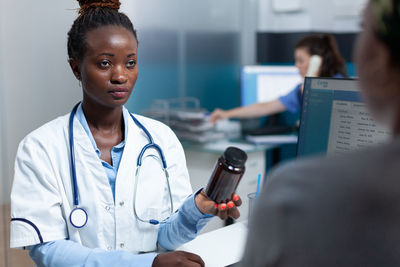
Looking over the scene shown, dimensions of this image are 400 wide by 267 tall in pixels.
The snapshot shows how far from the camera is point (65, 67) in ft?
5.20

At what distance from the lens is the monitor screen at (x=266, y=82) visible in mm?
3779

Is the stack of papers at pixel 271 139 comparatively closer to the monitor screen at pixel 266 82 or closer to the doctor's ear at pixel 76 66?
the monitor screen at pixel 266 82

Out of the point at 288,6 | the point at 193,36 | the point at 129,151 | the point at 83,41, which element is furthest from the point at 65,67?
the point at 288,6

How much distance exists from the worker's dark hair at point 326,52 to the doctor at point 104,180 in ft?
6.89

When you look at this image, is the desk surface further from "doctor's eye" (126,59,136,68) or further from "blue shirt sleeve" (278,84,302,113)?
"blue shirt sleeve" (278,84,302,113)

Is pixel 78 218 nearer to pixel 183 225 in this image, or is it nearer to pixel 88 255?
pixel 88 255

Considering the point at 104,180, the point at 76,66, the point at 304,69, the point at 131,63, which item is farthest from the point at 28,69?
the point at 304,69

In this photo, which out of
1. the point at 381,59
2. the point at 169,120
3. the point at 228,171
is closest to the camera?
the point at 381,59

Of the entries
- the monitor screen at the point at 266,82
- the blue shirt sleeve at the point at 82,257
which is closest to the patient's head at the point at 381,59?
the blue shirt sleeve at the point at 82,257

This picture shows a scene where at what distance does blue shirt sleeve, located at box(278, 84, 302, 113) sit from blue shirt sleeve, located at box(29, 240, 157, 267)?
2.50 m

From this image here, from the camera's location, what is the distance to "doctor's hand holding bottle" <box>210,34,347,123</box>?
3207mm

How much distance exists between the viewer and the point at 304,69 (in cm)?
334

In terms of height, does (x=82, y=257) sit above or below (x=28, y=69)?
below

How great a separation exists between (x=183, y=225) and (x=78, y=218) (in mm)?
263
